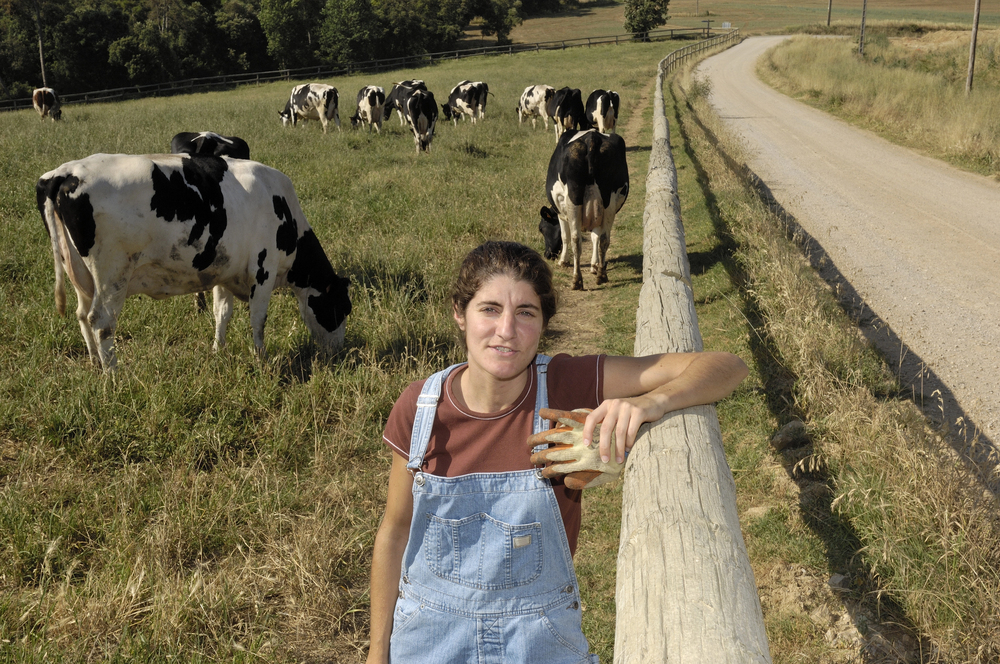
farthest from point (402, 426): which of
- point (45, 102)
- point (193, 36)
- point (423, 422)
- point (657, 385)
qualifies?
point (193, 36)

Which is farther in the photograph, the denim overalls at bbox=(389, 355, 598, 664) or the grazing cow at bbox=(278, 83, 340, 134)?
the grazing cow at bbox=(278, 83, 340, 134)

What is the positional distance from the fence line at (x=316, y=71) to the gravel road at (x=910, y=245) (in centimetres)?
4005

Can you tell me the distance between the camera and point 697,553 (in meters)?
1.88

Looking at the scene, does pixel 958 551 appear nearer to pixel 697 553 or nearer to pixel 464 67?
Answer: pixel 697 553

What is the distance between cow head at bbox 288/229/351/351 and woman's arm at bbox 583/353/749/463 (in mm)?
4290

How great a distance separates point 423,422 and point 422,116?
1658 cm

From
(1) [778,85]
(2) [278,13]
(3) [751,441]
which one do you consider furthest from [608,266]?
(2) [278,13]

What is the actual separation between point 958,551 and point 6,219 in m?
9.80

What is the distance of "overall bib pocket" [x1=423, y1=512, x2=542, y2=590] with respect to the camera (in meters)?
2.01

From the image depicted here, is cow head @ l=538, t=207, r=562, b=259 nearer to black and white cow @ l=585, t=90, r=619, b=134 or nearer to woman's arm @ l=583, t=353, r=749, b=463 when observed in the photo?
woman's arm @ l=583, t=353, r=749, b=463

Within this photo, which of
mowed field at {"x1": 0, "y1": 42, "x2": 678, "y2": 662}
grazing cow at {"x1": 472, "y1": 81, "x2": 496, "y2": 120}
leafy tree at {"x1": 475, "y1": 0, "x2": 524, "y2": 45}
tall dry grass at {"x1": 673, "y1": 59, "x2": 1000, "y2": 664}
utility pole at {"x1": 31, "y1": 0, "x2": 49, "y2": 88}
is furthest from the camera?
leafy tree at {"x1": 475, "y1": 0, "x2": 524, "y2": 45}

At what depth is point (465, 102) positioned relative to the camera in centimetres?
2398

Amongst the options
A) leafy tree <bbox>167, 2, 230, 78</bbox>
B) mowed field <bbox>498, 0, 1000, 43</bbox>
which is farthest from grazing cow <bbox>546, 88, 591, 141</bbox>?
mowed field <bbox>498, 0, 1000, 43</bbox>

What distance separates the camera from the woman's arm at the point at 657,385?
186 cm
